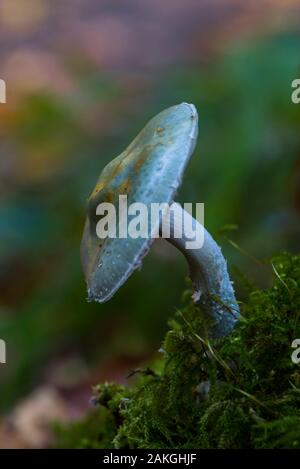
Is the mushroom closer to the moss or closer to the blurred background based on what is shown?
the moss

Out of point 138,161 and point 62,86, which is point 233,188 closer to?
point 138,161

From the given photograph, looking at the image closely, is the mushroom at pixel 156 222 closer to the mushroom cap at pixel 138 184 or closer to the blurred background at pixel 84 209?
the mushroom cap at pixel 138 184

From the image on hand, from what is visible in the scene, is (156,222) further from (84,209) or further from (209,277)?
(84,209)

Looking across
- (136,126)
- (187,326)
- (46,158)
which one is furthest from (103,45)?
(187,326)

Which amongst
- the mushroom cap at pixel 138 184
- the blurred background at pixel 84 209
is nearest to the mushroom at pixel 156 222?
the mushroom cap at pixel 138 184

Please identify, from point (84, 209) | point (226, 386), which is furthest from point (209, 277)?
point (84, 209)

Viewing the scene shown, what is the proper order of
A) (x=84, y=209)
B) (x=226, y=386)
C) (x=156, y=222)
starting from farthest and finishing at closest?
1. (x=84, y=209)
2. (x=226, y=386)
3. (x=156, y=222)
